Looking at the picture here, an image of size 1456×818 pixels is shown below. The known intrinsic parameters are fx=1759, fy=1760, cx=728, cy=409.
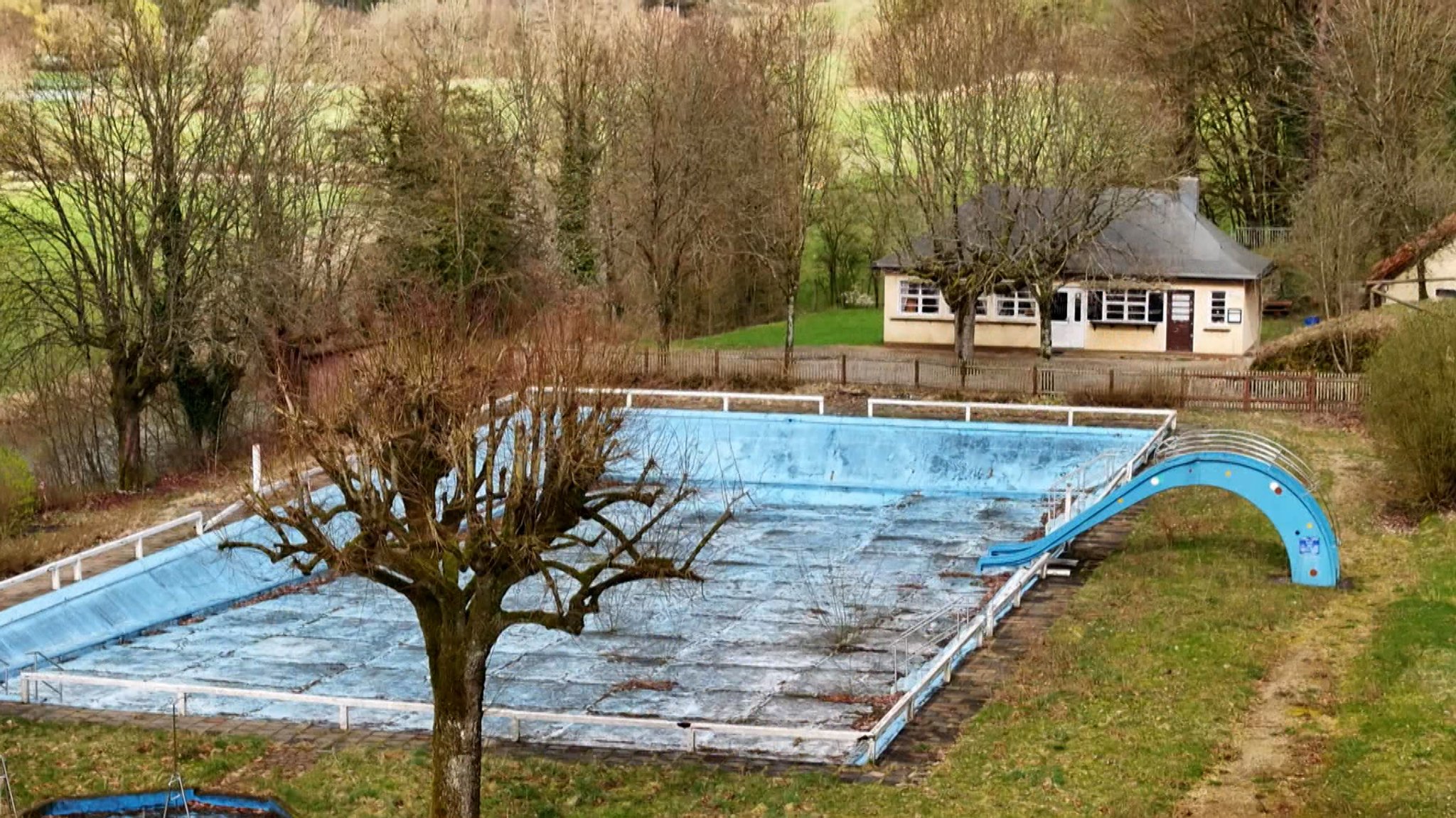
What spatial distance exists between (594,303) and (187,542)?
57.2 ft

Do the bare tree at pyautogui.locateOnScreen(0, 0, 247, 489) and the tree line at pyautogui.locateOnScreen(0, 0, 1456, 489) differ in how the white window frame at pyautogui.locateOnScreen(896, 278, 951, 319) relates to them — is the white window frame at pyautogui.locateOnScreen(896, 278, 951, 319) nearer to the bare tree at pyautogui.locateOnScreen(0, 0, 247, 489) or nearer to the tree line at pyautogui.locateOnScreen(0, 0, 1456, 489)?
the tree line at pyautogui.locateOnScreen(0, 0, 1456, 489)

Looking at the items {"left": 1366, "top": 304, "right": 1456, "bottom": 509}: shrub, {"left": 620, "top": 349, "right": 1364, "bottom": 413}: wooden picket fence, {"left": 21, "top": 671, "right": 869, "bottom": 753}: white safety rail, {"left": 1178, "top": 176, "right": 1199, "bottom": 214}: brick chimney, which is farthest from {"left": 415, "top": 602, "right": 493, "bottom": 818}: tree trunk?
{"left": 1178, "top": 176, "right": 1199, "bottom": 214}: brick chimney

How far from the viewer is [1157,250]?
4694 cm

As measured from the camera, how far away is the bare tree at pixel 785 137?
46.5 m

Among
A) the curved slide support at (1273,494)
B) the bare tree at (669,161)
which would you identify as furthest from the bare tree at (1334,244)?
the curved slide support at (1273,494)

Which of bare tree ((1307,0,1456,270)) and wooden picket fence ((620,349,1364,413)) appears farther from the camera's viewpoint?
bare tree ((1307,0,1456,270))

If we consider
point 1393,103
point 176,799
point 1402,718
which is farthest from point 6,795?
point 1393,103

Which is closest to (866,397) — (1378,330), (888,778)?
(1378,330)

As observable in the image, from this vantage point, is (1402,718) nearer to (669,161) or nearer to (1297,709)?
(1297,709)

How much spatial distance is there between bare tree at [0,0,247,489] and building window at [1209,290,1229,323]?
989 inches

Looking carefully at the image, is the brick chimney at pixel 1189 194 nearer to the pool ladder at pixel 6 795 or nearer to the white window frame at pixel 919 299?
the white window frame at pixel 919 299

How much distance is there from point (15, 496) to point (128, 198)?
7.63m

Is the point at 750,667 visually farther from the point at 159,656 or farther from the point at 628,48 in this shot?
the point at 628,48

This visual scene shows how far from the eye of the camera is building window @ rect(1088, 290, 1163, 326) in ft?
153
